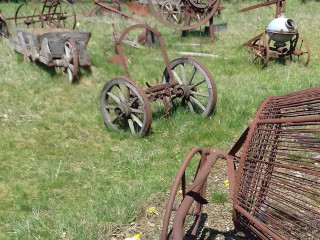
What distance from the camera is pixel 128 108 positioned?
202 inches

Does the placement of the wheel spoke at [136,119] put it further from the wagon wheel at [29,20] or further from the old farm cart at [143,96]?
the wagon wheel at [29,20]

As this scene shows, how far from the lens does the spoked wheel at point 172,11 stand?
13.3m

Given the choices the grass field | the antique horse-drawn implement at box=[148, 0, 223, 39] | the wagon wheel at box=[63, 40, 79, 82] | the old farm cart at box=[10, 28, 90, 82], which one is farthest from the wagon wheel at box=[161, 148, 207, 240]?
the antique horse-drawn implement at box=[148, 0, 223, 39]

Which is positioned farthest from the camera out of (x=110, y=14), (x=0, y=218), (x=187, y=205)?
(x=110, y=14)

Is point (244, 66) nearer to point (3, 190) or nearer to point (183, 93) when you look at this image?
point (183, 93)

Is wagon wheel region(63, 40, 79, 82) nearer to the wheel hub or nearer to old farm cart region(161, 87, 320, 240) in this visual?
the wheel hub

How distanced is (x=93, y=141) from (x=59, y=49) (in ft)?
8.98

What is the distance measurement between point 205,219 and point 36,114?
137 inches

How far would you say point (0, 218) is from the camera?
3.67 meters

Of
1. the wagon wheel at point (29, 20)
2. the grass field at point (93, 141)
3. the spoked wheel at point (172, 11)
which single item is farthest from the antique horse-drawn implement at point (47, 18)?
the spoked wheel at point (172, 11)

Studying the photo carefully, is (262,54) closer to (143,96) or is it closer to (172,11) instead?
(143,96)

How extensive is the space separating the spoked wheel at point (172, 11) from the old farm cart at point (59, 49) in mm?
6330

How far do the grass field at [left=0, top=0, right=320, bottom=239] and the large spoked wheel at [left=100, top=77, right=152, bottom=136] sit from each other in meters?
0.17

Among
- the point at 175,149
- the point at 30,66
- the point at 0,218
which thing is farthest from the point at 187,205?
the point at 30,66
